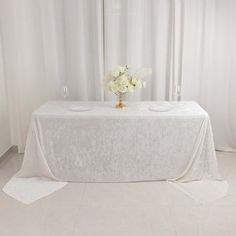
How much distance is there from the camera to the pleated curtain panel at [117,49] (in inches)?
137

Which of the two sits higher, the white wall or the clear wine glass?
the clear wine glass

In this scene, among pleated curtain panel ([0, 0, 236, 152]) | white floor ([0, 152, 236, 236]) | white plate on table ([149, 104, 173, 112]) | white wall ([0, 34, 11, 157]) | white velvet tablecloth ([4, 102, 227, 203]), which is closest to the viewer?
white floor ([0, 152, 236, 236])

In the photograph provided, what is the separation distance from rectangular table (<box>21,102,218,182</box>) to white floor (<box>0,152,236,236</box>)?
0.15 metres

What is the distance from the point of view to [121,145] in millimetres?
2945

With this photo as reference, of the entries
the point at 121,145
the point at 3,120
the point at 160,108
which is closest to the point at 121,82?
the point at 160,108

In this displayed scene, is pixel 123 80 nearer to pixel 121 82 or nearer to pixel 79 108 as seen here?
pixel 121 82

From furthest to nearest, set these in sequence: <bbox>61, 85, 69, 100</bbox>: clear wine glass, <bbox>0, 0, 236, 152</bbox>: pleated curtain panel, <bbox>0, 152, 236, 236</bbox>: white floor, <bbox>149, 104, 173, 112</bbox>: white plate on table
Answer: <bbox>0, 0, 236, 152</bbox>: pleated curtain panel → <bbox>61, 85, 69, 100</bbox>: clear wine glass → <bbox>149, 104, 173, 112</bbox>: white plate on table → <bbox>0, 152, 236, 236</bbox>: white floor

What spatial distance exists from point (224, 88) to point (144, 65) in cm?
93

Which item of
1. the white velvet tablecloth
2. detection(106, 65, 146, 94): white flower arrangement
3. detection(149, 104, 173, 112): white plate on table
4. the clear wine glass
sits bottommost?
the white velvet tablecloth

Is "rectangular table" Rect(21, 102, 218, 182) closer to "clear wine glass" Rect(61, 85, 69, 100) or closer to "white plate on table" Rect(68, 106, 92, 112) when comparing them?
"white plate on table" Rect(68, 106, 92, 112)

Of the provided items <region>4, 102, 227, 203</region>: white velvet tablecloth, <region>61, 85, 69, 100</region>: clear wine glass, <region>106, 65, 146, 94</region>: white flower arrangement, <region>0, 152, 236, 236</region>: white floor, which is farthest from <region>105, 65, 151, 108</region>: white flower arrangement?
<region>0, 152, 236, 236</region>: white floor

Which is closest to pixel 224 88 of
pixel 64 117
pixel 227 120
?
pixel 227 120

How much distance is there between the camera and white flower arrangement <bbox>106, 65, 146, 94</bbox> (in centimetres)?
301

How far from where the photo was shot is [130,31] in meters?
3.49
